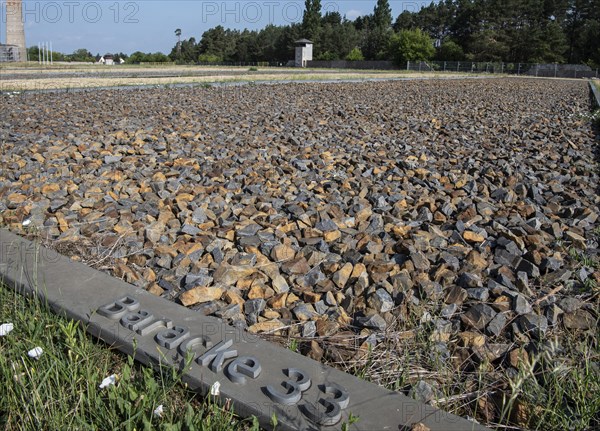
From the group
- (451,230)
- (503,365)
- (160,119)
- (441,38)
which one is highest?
(441,38)

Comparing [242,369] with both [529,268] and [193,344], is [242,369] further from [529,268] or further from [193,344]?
[529,268]

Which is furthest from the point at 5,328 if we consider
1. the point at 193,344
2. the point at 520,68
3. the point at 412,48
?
the point at 412,48

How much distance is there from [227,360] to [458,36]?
7708 centimetres

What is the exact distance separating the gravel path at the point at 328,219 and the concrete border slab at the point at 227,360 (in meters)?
0.31

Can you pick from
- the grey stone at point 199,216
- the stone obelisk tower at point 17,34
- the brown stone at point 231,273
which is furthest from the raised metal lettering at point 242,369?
the stone obelisk tower at point 17,34

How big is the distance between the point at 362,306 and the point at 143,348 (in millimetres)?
1070

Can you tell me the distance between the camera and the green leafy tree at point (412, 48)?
58.8 meters

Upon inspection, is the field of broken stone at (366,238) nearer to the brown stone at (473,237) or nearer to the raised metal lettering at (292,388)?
the brown stone at (473,237)

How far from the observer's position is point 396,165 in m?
5.42

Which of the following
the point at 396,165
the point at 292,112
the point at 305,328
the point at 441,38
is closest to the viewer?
the point at 305,328

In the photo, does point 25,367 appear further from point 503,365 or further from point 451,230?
point 451,230

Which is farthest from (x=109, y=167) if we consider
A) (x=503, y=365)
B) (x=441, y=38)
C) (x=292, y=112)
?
(x=441, y=38)

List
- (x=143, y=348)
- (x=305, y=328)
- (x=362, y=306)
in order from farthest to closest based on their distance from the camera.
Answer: (x=362, y=306)
(x=305, y=328)
(x=143, y=348)

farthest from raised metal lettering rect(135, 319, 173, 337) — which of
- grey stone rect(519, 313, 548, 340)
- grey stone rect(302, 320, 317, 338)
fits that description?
grey stone rect(519, 313, 548, 340)
